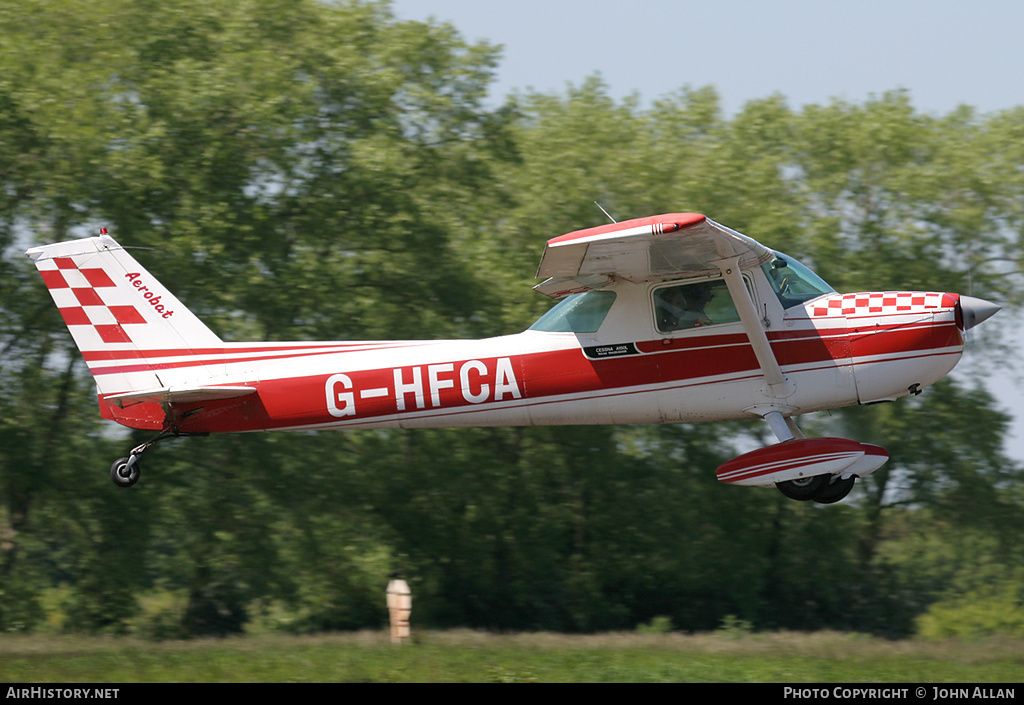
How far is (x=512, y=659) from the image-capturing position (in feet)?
30.7

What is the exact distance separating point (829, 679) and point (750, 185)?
40.9 feet

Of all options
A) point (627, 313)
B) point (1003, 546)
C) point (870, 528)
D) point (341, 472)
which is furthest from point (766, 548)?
point (627, 313)

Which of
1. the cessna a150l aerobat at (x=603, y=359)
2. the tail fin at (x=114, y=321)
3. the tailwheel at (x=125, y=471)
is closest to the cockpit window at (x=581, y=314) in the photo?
the cessna a150l aerobat at (x=603, y=359)

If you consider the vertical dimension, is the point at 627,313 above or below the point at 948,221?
above

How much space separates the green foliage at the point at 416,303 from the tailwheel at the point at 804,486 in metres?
7.84

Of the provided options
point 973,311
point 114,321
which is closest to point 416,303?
point 114,321

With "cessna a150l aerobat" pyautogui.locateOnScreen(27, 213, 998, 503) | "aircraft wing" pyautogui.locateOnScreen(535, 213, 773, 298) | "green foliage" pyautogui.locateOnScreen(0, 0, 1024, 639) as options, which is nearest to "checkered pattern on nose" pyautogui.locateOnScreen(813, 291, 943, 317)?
"cessna a150l aerobat" pyautogui.locateOnScreen(27, 213, 998, 503)

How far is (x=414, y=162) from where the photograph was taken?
20.1 meters

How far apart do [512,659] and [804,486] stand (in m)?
3.43

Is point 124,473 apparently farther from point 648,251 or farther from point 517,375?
point 648,251

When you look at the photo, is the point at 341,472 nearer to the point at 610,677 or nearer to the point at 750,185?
the point at 750,185

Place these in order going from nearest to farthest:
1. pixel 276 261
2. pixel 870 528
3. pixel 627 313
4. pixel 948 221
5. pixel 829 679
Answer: pixel 829 679, pixel 627 313, pixel 276 261, pixel 948 221, pixel 870 528

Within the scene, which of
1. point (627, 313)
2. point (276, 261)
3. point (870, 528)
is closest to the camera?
point (627, 313)

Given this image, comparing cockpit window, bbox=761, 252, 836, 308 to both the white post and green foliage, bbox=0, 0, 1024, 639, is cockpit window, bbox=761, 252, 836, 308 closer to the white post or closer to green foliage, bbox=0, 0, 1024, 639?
the white post
